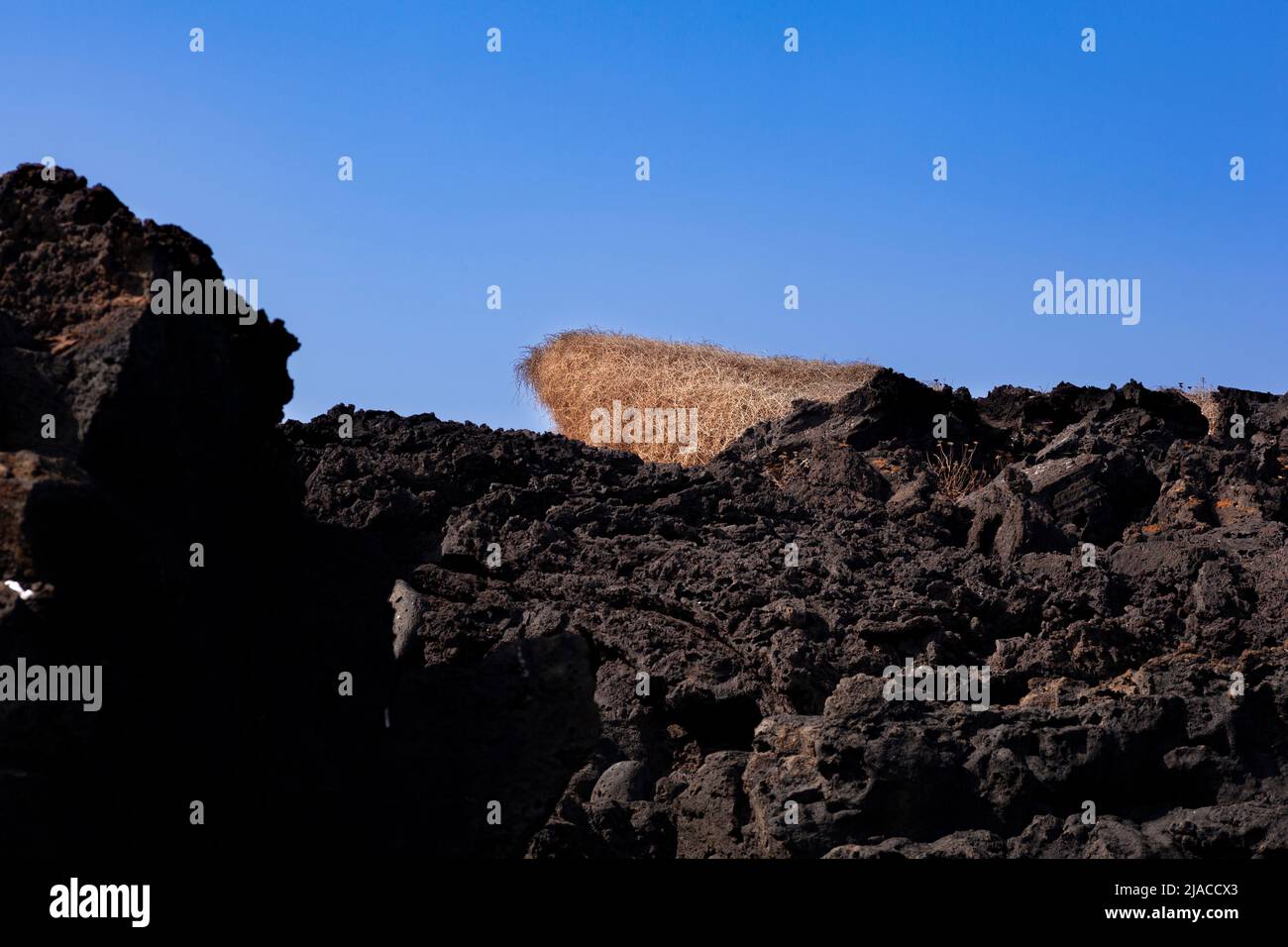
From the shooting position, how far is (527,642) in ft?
21.4

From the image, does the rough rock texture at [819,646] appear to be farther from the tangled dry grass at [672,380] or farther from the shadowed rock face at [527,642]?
the tangled dry grass at [672,380]

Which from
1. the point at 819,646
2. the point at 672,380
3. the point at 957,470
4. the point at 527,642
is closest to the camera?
the point at 527,642

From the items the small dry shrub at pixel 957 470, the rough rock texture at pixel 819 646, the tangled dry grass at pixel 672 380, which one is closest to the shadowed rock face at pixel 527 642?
the rough rock texture at pixel 819 646

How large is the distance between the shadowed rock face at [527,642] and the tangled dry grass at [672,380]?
12.2 m

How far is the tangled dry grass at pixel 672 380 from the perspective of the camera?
2161cm

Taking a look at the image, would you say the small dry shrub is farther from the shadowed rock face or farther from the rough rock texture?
the shadowed rock face

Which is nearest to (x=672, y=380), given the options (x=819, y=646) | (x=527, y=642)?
(x=819, y=646)

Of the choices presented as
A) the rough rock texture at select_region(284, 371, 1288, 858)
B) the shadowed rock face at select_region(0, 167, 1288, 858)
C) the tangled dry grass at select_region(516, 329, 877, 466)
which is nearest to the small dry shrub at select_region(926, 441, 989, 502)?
the rough rock texture at select_region(284, 371, 1288, 858)

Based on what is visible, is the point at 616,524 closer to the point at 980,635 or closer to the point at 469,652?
the point at 469,652

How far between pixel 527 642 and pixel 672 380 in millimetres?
16569

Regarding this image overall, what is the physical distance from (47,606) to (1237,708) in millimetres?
4481

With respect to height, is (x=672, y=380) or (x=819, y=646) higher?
(x=672, y=380)

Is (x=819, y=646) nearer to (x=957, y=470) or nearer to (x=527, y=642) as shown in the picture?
(x=527, y=642)
